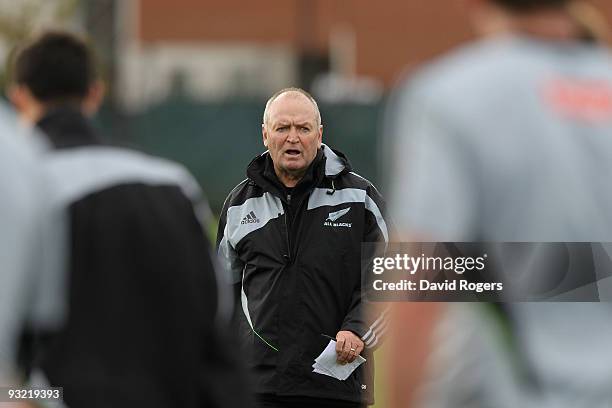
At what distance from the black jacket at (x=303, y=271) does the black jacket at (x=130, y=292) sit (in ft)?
8.87

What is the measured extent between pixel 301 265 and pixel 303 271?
0.10 ft

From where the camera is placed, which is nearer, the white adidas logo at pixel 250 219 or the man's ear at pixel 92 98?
the man's ear at pixel 92 98

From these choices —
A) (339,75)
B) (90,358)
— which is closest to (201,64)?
(339,75)

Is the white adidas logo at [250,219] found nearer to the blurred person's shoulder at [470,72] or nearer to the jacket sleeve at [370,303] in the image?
the jacket sleeve at [370,303]

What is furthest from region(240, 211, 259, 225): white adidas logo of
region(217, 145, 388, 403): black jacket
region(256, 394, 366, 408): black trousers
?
region(256, 394, 366, 408): black trousers

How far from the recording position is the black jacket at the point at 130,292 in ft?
12.1

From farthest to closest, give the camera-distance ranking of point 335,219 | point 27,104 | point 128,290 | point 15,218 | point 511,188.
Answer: point 335,219
point 27,104
point 128,290
point 15,218
point 511,188

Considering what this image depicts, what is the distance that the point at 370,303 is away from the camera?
6.69m

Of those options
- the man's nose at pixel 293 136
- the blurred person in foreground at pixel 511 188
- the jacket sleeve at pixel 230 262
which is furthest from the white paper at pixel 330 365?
the blurred person in foreground at pixel 511 188

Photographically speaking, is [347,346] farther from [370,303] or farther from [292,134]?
[292,134]

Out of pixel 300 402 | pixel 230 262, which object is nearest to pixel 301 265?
pixel 230 262

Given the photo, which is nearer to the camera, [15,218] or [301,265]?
[15,218]

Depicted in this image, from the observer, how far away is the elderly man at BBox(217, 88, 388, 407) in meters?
6.67

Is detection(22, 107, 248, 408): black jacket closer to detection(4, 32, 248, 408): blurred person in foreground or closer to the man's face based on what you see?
detection(4, 32, 248, 408): blurred person in foreground
